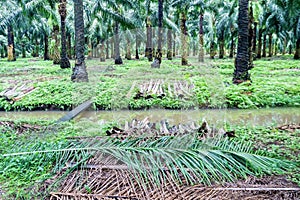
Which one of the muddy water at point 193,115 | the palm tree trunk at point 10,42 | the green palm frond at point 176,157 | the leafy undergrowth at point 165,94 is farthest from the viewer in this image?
the palm tree trunk at point 10,42

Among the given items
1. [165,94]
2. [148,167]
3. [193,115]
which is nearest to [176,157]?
[148,167]

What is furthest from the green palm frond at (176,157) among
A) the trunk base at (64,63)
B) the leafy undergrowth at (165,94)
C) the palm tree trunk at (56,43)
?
the palm tree trunk at (56,43)

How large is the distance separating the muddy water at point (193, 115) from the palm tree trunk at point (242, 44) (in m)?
2.67

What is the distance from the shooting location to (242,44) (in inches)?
395

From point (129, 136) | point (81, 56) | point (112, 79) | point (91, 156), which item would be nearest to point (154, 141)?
point (129, 136)

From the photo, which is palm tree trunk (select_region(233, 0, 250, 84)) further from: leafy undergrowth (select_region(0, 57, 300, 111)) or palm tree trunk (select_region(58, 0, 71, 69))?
palm tree trunk (select_region(58, 0, 71, 69))

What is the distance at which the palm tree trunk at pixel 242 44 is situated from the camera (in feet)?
32.6

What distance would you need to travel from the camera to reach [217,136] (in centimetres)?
463

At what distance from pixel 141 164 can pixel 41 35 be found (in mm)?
29438

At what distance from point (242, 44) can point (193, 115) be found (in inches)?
159

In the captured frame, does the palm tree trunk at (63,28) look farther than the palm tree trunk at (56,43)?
No

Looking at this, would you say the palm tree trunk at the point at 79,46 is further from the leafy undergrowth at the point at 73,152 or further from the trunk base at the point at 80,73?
the leafy undergrowth at the point at 73,152

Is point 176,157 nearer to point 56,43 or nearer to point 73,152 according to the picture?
point 73,152

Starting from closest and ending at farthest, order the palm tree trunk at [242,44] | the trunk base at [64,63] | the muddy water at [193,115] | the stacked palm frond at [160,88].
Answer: the muddy water at [193,115] → the stacked palm frond at [160,88] → the palm tree trunk at [242,44] → the trunk base at [64,63]
